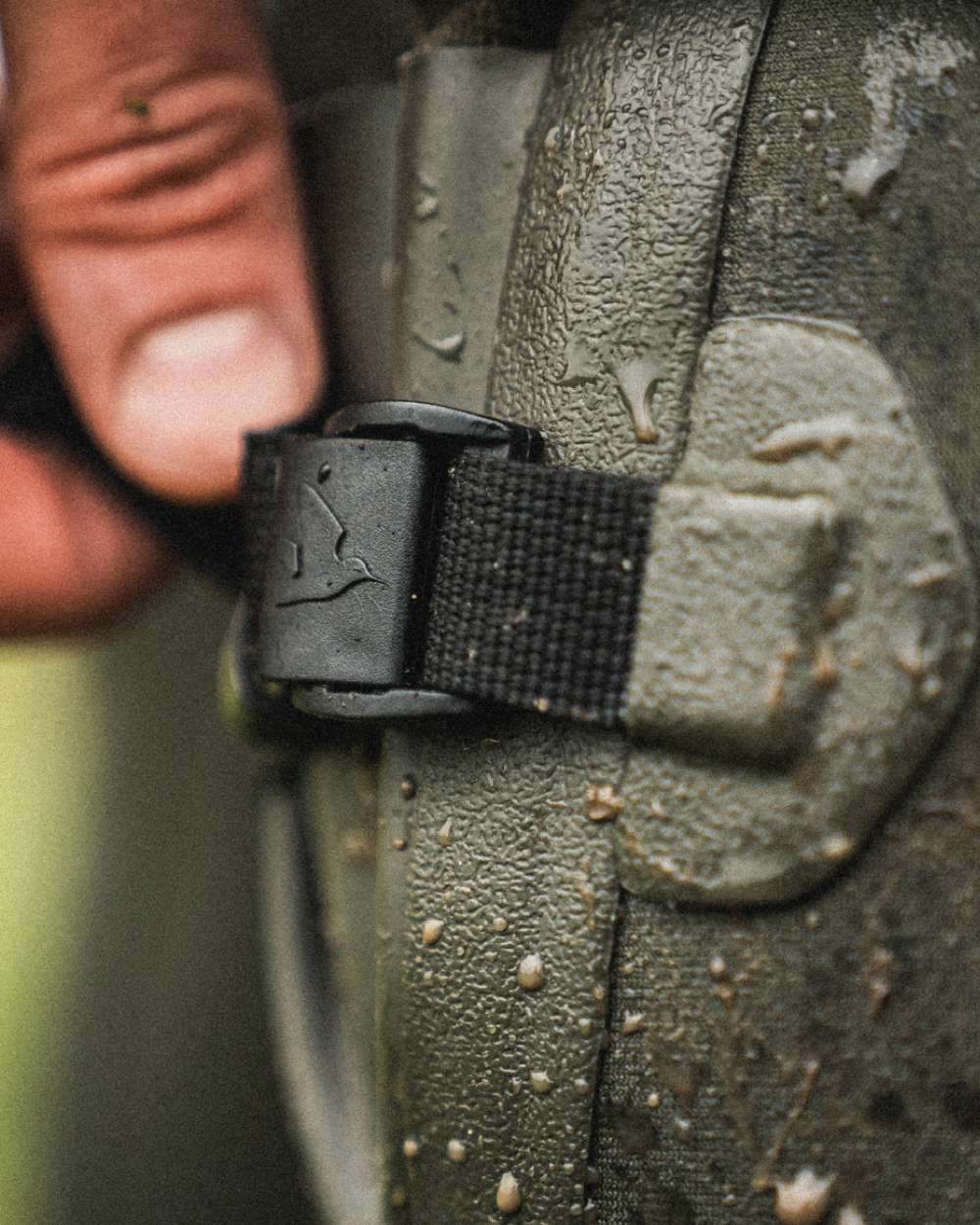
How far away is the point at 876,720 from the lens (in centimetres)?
52

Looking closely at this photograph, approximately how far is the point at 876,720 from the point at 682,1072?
207mm

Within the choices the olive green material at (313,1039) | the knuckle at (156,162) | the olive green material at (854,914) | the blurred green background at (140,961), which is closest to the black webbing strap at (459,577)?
the olive green material at (854,914)

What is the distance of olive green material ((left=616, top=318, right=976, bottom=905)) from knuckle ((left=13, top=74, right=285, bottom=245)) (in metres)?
0.50

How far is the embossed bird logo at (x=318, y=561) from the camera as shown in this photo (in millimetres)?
586

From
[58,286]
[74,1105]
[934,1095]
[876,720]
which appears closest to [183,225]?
[58,286]

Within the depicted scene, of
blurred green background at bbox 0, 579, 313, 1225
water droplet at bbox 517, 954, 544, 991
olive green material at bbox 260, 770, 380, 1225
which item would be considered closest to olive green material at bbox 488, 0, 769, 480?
water droplet at bbox 517, 954, 544, 991

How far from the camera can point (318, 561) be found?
597 millimetres

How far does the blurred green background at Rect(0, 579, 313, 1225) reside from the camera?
1.32 m

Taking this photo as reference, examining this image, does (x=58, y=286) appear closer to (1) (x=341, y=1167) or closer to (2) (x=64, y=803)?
(1) (x=341, y=1167)

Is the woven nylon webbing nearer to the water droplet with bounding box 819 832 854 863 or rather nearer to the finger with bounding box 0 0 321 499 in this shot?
the water droplet with bounding box 819 832 854 863

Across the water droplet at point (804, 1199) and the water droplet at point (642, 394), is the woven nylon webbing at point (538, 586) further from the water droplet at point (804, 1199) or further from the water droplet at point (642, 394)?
the water droplet at point (804, 1199)

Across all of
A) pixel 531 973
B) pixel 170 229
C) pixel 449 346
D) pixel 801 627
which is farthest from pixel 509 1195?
pixel 170 229

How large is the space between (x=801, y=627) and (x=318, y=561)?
26cm

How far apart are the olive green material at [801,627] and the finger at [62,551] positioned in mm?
Result: 732
